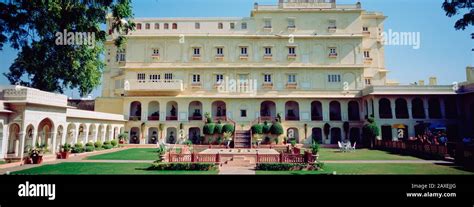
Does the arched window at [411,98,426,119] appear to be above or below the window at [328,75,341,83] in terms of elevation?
below

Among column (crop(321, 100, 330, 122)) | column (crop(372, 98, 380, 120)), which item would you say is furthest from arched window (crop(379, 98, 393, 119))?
column (crop(321, 100, 330, 122))

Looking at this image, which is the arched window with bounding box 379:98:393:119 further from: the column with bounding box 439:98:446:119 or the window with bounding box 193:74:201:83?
the window with bounding box 193:74:201:83

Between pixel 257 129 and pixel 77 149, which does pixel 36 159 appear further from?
pixel 257 129

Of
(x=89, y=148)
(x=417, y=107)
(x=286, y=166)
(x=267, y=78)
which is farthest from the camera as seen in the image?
(x=267, y=78)

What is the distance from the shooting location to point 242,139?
23.2 m

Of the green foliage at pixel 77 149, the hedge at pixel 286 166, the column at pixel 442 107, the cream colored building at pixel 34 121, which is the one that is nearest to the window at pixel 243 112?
the cream colored building at pixel 34 121

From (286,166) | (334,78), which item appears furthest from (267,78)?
(286,166)

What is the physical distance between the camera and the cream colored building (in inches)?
508

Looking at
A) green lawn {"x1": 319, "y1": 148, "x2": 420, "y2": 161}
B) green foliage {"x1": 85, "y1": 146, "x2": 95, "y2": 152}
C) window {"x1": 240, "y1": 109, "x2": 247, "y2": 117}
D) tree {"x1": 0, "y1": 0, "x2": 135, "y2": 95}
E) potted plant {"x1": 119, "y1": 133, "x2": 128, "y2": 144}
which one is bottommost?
green lawn {"x1": 319, "y1": 148, "x2": 420, "y2": 161}

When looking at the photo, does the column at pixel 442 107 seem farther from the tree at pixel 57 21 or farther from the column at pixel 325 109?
the tree at pixel 57 21

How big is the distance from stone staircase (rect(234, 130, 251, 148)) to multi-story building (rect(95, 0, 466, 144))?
2.33 meters

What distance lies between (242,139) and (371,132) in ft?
37.9
